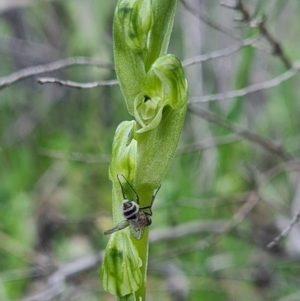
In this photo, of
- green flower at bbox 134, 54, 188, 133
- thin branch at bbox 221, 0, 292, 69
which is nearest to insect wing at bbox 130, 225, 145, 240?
green flower at bbox 134, 54, 188, 133

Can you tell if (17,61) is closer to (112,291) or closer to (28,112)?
(28,112)

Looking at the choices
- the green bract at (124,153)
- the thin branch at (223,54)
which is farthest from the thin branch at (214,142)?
the green bract at (124,153)

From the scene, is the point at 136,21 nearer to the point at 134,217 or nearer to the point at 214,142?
the point at 134,217

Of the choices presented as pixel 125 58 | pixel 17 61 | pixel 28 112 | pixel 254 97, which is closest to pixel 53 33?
pixel 17 61

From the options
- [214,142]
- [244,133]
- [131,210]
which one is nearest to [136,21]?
→ [131,210]

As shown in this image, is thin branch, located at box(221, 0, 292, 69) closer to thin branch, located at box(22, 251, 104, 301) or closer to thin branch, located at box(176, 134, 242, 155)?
thin branch, located at box(176, 134, 242, 155)

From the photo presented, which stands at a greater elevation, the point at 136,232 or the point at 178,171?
the point at 178,171
